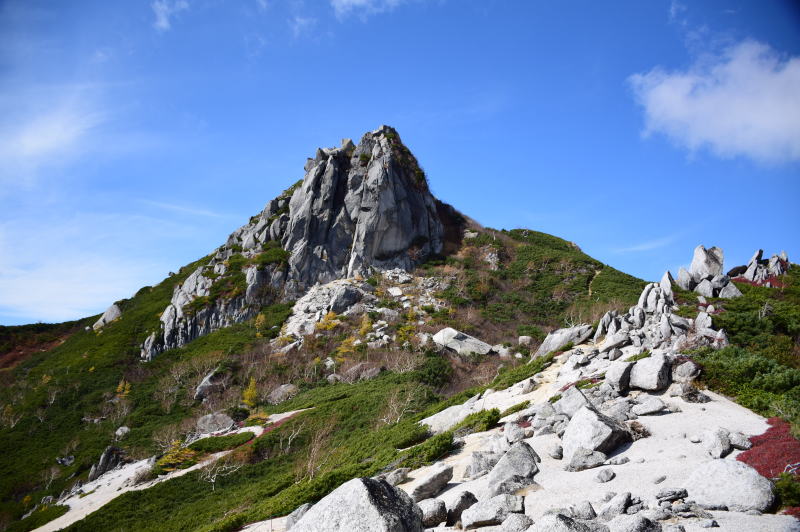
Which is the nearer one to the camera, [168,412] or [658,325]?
[658,325]

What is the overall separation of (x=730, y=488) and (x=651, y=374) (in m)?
7.65

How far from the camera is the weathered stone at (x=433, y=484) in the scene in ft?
39.7

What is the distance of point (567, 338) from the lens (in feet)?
95.1

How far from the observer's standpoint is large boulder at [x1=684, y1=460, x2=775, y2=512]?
8023 millimetres

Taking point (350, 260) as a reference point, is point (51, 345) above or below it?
below

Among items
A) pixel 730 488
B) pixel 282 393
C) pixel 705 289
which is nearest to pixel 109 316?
pixel 282 393

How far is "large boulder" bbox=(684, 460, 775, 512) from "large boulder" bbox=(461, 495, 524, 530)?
130 inches

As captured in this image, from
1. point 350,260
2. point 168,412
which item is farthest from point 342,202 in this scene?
point 168,412

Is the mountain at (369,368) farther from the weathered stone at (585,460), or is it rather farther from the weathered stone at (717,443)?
the weathered stone at (585,460)

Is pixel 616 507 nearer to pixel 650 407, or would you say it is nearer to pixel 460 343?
pixel 650 407

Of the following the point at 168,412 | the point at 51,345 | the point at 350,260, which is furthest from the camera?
the point at 51,345

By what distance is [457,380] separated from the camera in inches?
1551

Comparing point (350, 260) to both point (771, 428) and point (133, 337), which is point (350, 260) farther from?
point (771, 428)

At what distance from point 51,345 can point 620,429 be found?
87.4 metres
